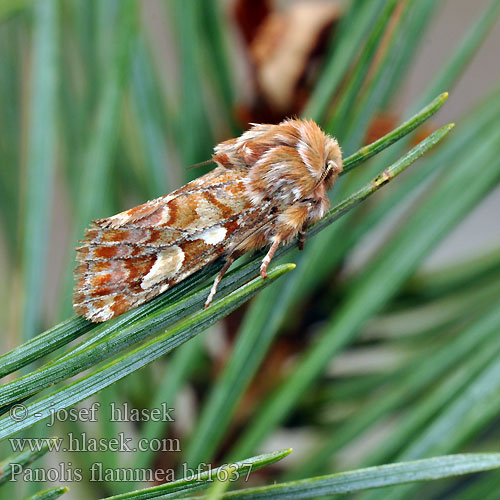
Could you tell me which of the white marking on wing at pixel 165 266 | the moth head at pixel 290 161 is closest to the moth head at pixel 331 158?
the moth head at pixel 290 161

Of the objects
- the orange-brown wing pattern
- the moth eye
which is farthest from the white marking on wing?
the moth eye

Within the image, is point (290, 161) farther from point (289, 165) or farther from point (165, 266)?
point (165, 266)

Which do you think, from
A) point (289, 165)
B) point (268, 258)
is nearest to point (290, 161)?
point (289, 165)

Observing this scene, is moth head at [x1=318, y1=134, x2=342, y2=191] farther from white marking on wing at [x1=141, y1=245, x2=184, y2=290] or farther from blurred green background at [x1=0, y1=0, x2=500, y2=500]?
white marking on wing at [x1=141, y1=245, x2=184, y2=290]

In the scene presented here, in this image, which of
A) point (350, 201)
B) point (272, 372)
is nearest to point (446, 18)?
point (272, 372)

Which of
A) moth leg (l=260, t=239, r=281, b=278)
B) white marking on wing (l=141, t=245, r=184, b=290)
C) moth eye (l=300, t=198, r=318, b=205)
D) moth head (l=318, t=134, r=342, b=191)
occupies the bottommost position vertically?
moth leg (l=260, t=239, r=281, b=278)

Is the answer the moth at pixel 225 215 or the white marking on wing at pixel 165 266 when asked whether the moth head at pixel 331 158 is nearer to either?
the moth at pixel 225 215
